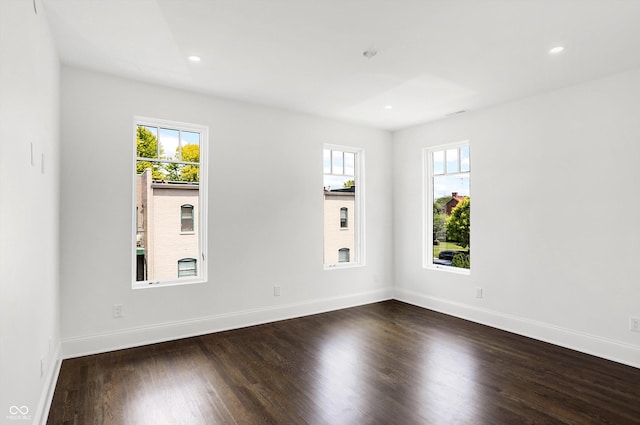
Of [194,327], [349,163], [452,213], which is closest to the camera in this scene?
[194,327]

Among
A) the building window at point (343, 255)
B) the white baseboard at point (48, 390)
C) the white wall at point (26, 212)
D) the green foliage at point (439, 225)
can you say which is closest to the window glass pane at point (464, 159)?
the green foliage at point (439, 225)

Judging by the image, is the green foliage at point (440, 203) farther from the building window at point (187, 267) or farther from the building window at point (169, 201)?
the building window at point (187, 267)

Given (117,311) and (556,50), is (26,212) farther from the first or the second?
(556,50)

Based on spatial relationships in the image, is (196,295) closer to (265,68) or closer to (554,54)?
(265,68)

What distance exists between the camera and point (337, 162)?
215 inches

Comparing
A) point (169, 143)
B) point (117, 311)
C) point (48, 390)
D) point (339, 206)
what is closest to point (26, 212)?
point (48, 390)

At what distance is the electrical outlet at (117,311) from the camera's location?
360cm

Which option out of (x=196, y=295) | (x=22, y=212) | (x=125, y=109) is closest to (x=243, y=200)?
(x=196, y=295)

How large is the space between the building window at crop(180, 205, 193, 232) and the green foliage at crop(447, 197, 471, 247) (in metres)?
3.54

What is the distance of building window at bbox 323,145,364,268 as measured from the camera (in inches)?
210

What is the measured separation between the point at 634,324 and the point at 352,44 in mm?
3659

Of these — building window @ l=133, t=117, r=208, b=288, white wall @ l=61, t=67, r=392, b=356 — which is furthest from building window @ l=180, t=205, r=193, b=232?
white wall @ l=61, t=67, r=392, b=356

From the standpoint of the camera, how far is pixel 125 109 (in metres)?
3.69

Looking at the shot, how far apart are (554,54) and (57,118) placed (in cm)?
441
